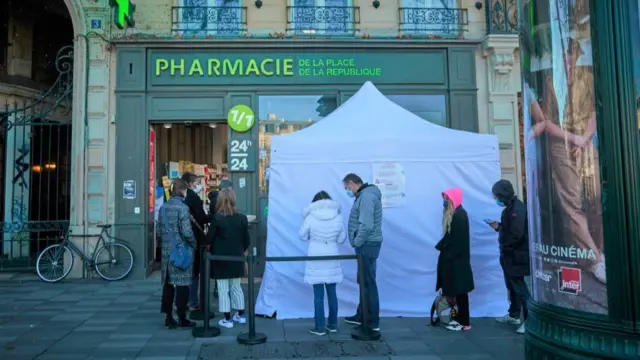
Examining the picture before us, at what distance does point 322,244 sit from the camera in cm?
581

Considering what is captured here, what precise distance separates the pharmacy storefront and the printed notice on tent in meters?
3.73

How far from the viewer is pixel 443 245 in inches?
238

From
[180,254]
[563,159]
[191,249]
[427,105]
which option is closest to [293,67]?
[427,105]

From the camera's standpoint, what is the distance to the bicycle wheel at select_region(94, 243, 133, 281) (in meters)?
9.62

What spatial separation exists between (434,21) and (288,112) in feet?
11.9

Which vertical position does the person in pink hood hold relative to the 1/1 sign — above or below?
below

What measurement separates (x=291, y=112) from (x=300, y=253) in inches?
172

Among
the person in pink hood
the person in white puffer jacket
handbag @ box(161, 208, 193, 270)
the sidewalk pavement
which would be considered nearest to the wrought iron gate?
the sidewalk pavement

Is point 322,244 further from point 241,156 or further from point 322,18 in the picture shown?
point 322,18

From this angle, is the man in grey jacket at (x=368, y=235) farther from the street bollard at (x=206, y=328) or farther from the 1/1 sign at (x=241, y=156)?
the 1/1 sign at (x=241, y=156)

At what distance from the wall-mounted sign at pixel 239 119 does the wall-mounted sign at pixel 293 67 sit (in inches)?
24.1

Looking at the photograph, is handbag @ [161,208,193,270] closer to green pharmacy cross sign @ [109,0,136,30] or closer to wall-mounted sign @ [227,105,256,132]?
wall-mounted sign @ [227,105,256,132]

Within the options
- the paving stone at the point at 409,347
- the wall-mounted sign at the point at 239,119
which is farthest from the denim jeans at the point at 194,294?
the wall-mounted sign at the point at 239,119

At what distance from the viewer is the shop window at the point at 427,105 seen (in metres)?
10.4
